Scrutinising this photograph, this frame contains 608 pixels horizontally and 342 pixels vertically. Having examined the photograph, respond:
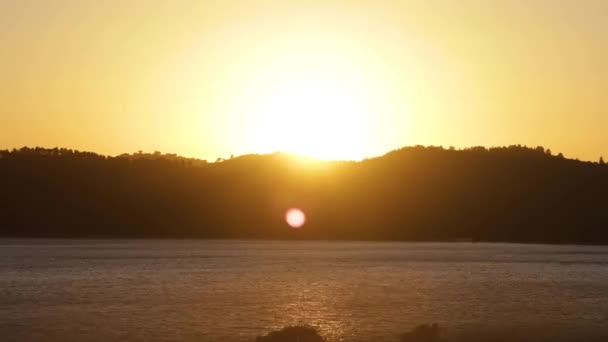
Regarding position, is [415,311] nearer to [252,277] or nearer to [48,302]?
[48,302]

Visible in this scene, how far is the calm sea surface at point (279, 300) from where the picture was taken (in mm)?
59156

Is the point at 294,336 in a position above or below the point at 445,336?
above

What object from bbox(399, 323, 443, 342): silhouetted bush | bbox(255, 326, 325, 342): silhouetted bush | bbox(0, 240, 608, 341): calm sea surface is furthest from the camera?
bbox(0, 240, 608, 341): calm sea surface

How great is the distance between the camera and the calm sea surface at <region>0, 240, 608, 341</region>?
2329 inches

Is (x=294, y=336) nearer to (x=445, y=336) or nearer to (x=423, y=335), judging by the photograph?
(x=423, y=335)

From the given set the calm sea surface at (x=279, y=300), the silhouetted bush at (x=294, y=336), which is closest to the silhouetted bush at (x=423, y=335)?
the calm sea surface at (x=279, y=300)

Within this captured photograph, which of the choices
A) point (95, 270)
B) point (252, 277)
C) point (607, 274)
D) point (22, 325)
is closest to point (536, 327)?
point (22, 325)

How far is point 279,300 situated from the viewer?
80562mm

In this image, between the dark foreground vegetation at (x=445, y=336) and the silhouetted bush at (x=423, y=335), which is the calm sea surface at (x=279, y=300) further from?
the silhouetted bush at (x=423, y=335)

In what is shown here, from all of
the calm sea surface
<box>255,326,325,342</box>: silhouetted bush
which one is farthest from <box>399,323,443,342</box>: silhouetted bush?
<box>255,326,325,342</box>: silhouetted bush

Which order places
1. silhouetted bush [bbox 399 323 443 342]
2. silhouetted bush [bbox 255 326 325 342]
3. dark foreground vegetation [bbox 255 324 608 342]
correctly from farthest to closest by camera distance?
silhouetted bush [bbox 399 323 443 342]
dark foreground vegetation [bbox 255 324 608 342]
silhouetted bush [bbox 255 326 325 342]

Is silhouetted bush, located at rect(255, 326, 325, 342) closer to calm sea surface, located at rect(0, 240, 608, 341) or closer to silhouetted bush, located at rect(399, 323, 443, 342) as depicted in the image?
silhouetted bush, located at rect(399, 323, 443, 342)

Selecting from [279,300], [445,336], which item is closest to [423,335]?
[445,336]

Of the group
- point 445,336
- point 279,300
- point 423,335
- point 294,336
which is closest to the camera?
point 294,336
